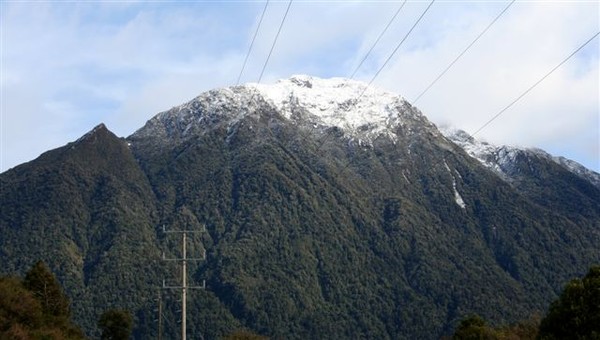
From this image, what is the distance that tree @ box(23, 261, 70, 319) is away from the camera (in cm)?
6731

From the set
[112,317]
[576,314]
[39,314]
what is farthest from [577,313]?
[112,317]

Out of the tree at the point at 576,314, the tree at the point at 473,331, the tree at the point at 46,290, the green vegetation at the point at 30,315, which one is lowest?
the tree at the point at 576,314

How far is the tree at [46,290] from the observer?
221 ft

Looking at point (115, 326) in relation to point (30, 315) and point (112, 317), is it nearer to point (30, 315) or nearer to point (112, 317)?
point (112, 317)

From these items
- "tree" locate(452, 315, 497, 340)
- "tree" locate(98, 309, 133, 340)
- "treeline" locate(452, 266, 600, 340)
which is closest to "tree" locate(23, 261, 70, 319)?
"tree" locate(98, 309, 133, 340)

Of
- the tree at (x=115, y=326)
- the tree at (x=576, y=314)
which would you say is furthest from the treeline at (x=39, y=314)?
the tree at (x=576, y=314)

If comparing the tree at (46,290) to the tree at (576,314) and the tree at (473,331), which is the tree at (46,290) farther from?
the tree at (576,314)

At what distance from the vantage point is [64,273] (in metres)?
181

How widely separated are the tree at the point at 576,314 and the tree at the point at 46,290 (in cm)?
4099

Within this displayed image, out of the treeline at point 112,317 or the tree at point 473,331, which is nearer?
the treeline at point 112,317

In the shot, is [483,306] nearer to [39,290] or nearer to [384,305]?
[384,305]

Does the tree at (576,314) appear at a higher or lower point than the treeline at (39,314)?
lower

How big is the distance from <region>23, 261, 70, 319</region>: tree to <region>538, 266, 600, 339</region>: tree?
41.0 metres

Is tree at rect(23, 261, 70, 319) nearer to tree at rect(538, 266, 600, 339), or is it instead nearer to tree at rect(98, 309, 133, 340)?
tree at rect(98, 309, 133, 340)
